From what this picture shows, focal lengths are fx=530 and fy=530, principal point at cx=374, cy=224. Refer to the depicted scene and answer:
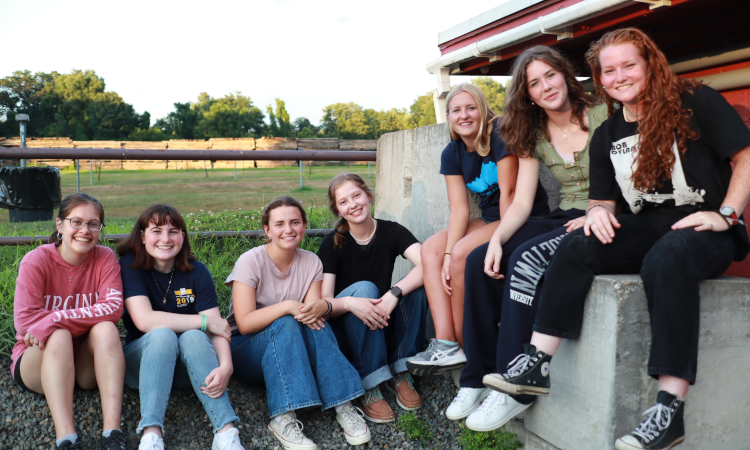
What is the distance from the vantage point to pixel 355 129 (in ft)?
183

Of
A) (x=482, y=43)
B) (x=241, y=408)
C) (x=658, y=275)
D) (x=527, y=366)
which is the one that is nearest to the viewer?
(x=658, y=275)

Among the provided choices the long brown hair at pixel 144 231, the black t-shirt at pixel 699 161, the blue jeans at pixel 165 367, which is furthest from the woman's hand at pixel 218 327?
the black t-shirt at pixel 699 161

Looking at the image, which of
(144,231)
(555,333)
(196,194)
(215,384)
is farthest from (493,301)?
(196,194)

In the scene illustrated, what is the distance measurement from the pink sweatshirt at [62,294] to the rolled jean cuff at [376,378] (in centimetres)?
131

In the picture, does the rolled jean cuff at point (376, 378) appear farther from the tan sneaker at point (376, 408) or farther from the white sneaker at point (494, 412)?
the white sneaker at point (494, 412)

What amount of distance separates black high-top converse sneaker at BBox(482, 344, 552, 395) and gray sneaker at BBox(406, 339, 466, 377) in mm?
557

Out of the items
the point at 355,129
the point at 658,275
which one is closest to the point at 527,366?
the point at 658,275

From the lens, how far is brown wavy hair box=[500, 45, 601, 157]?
2600 mm

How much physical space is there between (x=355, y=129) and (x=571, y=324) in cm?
5469

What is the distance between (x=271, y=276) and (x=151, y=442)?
1.02 m

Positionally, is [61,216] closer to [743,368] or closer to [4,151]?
[4,151]

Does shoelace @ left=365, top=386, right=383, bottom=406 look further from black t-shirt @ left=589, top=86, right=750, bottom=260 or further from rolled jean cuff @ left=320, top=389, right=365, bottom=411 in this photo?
black t-shirt @ left=589, top=86, right=750, bottom=260

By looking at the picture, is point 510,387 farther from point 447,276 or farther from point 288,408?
point 288,408

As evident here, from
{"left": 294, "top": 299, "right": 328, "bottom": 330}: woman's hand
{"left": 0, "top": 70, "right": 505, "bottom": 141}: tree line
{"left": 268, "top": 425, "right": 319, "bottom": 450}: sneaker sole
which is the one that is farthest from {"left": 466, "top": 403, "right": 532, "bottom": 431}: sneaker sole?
{"left": 0, "top": 70, "right": 505, "bottom": 141}: tree line
